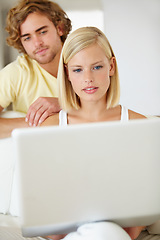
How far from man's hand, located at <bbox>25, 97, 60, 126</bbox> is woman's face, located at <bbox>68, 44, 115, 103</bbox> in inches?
8.6

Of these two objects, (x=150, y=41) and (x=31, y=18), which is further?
(x=150, y=41)

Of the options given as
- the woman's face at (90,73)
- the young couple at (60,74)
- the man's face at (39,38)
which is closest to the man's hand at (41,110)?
the young couple at (60,74)

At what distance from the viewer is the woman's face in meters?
1.34

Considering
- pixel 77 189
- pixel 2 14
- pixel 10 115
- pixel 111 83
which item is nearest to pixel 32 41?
pixel 2 14

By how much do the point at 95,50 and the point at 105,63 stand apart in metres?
0.08

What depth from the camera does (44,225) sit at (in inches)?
32.0

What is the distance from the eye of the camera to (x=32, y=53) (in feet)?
6.34

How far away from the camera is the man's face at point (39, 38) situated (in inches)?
75.0

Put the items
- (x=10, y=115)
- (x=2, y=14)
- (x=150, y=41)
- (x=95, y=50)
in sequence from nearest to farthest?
(x=95, y=50) < (x=10, y=115) < (x=2, y=14) < (x=150, y=41)

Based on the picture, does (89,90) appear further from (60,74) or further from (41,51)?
(41,51)

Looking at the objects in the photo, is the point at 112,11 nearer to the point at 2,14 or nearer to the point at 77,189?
the point at 2,14

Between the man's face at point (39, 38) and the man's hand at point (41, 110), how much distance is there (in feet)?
1.38

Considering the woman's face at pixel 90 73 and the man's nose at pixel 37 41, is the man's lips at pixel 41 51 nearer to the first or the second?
the man's nose at pixel 37 41

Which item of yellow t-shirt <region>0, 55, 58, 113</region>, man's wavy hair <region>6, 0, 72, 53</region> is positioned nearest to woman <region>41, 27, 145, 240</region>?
yellow t-shirt <region>0, 55, 58, 113</region>
